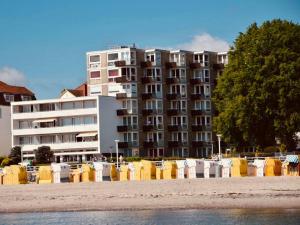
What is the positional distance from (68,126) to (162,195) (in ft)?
250

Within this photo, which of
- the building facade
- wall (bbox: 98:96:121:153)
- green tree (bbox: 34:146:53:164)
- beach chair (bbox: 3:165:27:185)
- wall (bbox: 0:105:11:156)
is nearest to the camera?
beach chair (bbox: 3:165:27:185)

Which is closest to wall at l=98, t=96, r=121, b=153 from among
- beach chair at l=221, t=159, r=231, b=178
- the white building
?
the white building

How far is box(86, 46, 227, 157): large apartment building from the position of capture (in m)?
121

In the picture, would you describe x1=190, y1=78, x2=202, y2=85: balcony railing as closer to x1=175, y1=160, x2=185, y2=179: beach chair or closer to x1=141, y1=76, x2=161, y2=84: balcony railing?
x1=141, y1=76, x2=161, y2=84: balcony railing

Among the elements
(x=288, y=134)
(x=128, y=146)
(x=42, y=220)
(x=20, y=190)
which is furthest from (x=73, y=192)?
(x=128, y=146)

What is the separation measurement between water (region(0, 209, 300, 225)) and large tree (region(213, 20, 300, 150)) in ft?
129

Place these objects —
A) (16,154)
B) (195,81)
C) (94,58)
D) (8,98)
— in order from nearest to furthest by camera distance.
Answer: (16,154) → (94,58) → (195,81) → (8,98)

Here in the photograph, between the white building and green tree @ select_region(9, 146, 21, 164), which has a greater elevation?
the white building

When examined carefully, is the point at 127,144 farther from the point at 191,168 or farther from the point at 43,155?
the point at 191,168

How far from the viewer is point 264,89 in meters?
80.1

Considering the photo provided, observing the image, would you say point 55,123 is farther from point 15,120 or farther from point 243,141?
point 243,141

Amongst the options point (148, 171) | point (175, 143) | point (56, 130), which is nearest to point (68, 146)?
point (56, 130)

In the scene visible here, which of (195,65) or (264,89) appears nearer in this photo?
(264,89)

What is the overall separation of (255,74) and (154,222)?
4636 cm
